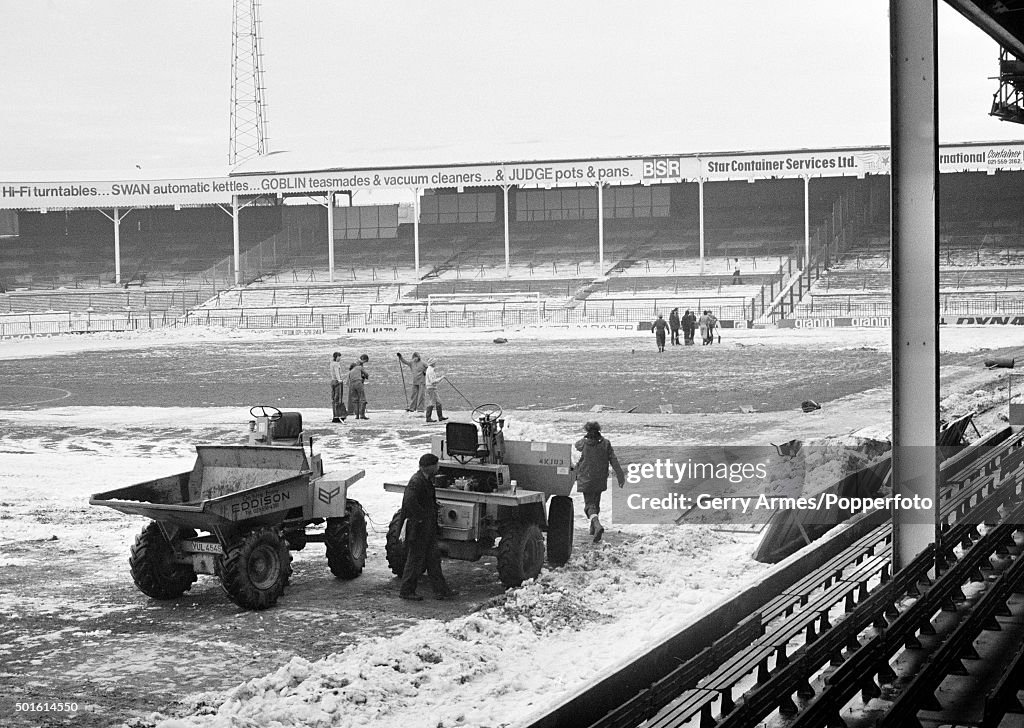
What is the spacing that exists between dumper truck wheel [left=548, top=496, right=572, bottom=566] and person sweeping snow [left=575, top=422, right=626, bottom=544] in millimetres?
1001

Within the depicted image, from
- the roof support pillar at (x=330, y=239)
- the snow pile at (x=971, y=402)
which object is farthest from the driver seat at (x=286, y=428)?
the roof support pillar at (x=330, y=239)

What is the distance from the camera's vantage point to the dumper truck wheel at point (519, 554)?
33.6 ft

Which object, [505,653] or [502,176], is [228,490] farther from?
[502,176]

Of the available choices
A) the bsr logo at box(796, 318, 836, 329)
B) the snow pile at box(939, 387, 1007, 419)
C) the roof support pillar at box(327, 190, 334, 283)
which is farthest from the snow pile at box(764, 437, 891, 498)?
the roof support pillar at box(327, 190, 334, 283)

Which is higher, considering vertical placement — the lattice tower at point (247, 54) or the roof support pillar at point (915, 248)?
the lattice tower at point (247, 54)

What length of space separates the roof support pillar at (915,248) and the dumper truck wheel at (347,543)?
4.68 m

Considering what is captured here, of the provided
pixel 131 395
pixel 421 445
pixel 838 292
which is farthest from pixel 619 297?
pixel 421 445

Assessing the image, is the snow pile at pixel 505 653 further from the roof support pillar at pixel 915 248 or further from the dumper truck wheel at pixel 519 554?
the roof support pillar at pixel 915 248

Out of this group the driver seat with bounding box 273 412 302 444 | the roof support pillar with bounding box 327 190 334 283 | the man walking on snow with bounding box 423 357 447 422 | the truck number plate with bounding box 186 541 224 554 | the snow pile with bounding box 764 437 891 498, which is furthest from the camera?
the roof support pillar with bounding box 327 190 334 283

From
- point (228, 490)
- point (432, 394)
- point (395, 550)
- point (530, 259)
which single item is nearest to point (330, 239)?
point (530, 259)

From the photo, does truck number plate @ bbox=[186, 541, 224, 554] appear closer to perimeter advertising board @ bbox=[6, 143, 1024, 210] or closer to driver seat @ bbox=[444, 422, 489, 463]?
A: driver seat @ bbox=[444, 422, 489, 463]

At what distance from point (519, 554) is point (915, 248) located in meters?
4.10

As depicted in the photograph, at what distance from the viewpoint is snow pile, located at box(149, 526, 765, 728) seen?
733cm

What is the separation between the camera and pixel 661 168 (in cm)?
5578
